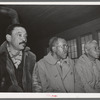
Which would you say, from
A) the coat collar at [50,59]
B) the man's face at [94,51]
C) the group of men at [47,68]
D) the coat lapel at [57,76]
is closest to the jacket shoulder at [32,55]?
the group of men at [47,68]

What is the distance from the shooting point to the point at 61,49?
178cm

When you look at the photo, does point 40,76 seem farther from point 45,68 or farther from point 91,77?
point 91,77

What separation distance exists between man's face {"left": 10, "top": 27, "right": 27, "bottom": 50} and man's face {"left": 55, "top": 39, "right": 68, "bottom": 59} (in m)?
0.36

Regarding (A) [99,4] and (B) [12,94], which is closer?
(B) [12,94]

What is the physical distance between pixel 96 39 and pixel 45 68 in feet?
2.05

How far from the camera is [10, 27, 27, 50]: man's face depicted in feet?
5.75

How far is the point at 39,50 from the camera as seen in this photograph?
68.4 inches

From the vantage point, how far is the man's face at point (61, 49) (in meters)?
1.76

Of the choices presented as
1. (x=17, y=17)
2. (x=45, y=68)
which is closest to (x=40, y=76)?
(x=45, y=68)

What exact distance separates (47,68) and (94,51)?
538 mm

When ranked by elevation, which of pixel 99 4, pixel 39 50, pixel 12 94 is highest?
pixel 99 4

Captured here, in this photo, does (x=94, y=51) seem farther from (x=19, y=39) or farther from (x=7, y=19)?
(x=7, y=19)

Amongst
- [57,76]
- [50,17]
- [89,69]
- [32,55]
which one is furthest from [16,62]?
[89,69]

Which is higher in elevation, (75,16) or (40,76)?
(75,16)
